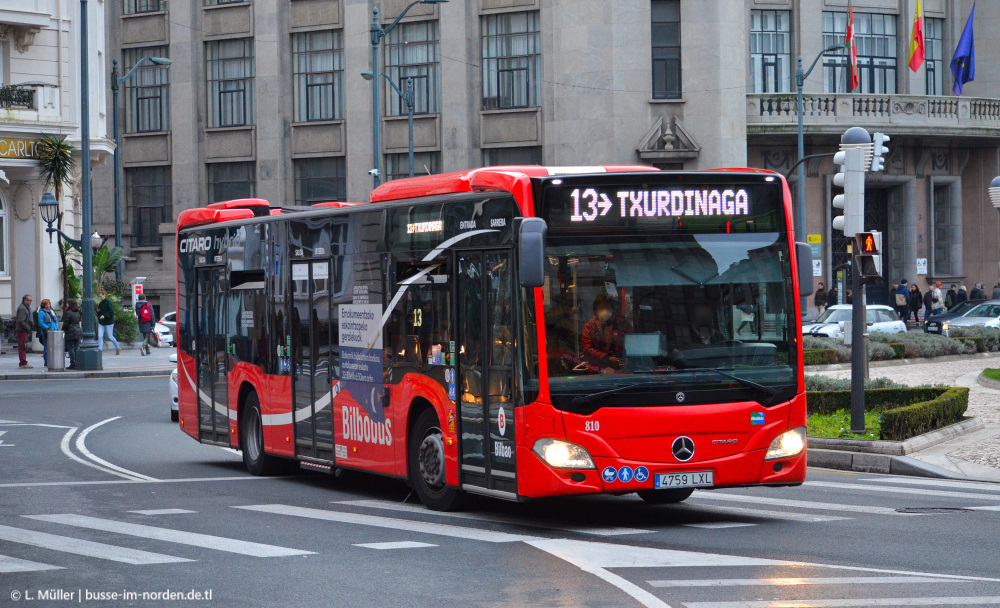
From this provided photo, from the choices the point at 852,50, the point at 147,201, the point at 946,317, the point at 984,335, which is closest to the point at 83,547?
the point at 984,335

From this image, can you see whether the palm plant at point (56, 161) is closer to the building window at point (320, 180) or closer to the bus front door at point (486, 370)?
the building window at point (320, 180)

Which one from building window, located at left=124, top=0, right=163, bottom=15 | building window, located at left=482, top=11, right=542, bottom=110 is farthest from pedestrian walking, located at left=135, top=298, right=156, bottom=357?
building window, located at left=124, top=0, right=163, bottom=15

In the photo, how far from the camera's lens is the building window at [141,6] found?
5484 centimetres

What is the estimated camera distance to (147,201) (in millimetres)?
55156

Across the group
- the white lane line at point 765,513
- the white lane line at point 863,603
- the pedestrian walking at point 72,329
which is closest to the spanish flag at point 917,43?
the pedestrian walking at point 72,329

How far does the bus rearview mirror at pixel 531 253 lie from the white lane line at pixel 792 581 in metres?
2.64

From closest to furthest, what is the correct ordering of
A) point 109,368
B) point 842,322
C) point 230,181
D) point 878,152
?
point 878,152 → point 109,368 → point 842,322 → point 230,181

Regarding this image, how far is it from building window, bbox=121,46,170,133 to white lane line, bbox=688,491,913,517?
4438 cm

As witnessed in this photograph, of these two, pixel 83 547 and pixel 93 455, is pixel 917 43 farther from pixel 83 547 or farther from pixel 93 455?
pixel 83 547

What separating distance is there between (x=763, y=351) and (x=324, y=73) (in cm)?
4326

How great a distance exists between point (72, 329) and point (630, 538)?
2721cm

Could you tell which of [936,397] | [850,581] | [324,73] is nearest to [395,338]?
[850,581]

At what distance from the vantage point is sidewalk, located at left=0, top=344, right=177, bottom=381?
3347 centimetres

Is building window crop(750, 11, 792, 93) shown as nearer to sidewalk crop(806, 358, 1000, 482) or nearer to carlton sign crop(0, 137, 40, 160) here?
carlton sign crop(0, 137, 40, 160)
